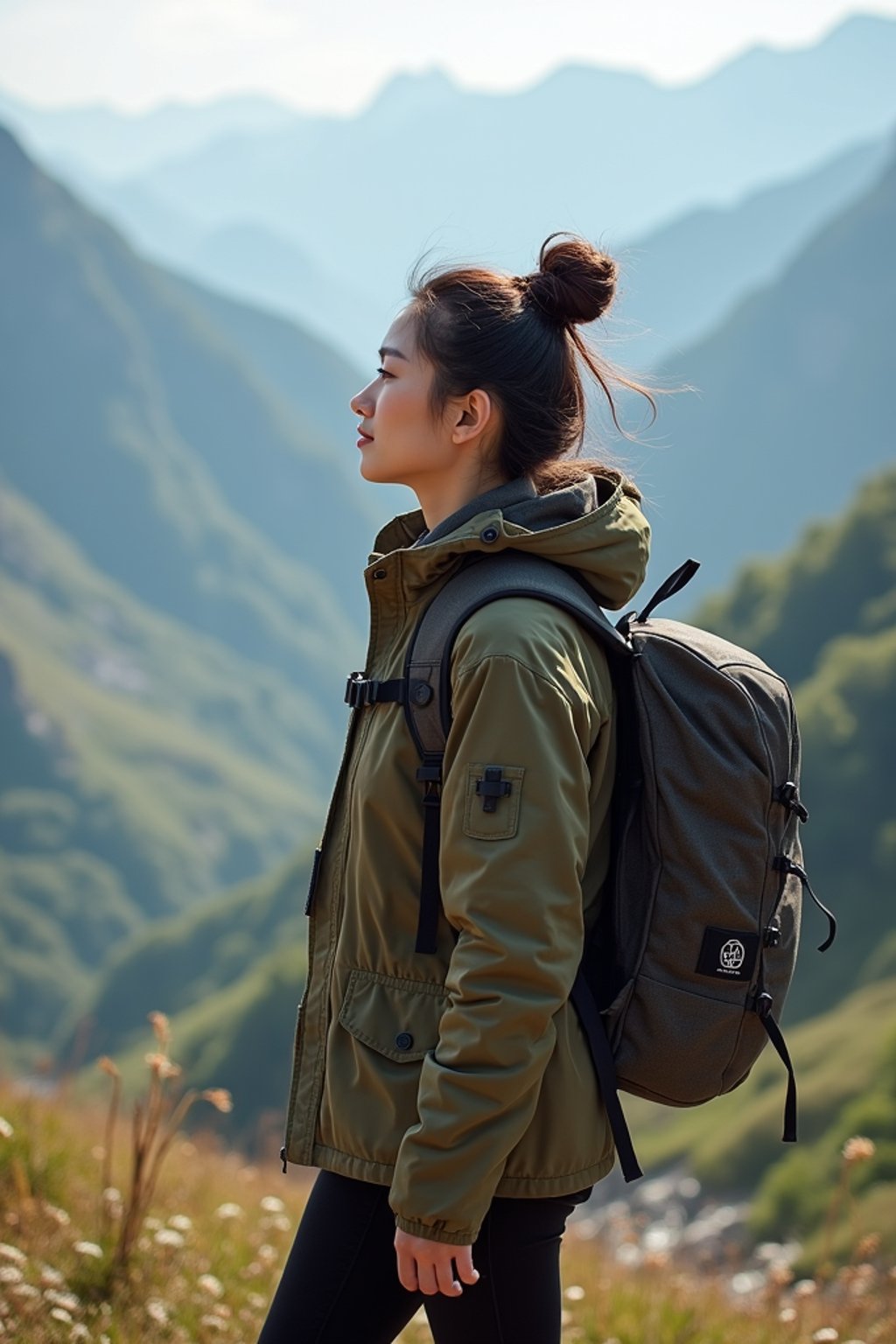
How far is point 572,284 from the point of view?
2857mm

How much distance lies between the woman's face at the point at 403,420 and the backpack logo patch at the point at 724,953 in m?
1.01

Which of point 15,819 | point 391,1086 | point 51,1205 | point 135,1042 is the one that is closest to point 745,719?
point 391,1086

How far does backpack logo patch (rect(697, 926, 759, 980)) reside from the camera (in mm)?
2525

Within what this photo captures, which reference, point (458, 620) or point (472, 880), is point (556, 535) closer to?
point (458, 620)

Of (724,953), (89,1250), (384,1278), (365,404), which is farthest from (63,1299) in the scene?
(365,404)

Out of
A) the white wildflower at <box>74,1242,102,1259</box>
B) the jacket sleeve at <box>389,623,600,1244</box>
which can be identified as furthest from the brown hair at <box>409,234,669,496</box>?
the white wildflower at <box>74,1242,102,1259</box>

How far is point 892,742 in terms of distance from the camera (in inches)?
2832

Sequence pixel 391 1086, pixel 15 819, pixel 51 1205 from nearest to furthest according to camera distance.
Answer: pixel 391 1086
pixel 51 1205
pixel 15 819

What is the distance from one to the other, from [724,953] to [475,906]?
0.50 meters

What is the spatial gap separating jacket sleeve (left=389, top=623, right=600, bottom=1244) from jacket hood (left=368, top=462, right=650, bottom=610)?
0.98 ft

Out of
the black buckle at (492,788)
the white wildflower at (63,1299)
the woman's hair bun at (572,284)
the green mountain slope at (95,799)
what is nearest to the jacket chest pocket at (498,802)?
the black buckle at (492,788)

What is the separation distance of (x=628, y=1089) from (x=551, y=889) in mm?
525

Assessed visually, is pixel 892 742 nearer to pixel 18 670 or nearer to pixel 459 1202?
pixel 459 1202

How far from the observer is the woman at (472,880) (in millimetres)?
2307
